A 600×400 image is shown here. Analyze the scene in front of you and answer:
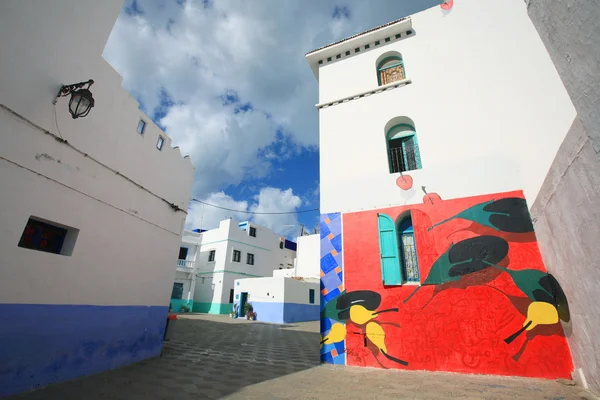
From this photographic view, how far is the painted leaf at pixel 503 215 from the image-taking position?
589 centimetres

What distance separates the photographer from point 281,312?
19500 mm

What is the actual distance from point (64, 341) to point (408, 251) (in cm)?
711

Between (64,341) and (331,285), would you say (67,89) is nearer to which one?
(64,341)

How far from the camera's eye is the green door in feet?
21.7

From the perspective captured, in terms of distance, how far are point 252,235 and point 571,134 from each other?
26477 mm

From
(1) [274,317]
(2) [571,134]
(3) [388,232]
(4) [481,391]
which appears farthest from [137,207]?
(1) [274,317]

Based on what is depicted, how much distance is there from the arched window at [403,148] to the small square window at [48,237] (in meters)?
7.38

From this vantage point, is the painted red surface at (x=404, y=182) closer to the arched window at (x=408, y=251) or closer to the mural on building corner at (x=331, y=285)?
the arched window at (x=408, y=251)

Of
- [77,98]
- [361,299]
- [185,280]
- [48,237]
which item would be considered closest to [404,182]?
[361,299]

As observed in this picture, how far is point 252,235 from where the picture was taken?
28406mm

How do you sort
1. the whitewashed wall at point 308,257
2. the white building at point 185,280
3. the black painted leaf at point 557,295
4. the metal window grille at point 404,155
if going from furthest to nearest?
the whitewashed wall at point 308,257, the white building at point 185,280, the metal window grille at point 404,155, the black painted leaf at point 557,295

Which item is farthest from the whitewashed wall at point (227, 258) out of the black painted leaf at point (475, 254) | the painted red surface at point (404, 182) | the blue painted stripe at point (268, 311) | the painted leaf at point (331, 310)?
the black painted leaf at point (475, 254)

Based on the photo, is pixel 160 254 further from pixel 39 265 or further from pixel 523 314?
pixel 523 314

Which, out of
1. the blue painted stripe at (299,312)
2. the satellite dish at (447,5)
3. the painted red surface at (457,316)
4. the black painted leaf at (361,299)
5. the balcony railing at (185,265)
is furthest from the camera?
the balcony railing at (185,265)
